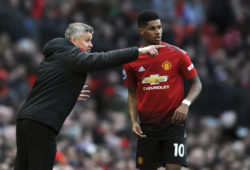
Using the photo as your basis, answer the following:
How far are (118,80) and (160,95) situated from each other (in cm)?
853

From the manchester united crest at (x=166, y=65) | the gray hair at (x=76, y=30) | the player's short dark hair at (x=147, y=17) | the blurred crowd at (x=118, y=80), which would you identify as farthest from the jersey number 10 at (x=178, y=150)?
the blurred crowd at (x=118, y=80)

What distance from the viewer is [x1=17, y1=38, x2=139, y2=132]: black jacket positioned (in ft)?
22.6

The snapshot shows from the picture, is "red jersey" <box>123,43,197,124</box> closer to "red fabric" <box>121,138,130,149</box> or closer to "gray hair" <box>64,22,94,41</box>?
"gray hair" <box>64,22,94,41</box>

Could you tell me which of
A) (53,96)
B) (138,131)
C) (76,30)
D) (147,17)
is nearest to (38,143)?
(53,96)

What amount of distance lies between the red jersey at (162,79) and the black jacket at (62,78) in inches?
52.8

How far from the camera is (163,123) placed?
832 centimetres

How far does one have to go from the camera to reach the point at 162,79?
27.0 feet

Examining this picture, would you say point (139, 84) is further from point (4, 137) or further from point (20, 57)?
point (20, 57)

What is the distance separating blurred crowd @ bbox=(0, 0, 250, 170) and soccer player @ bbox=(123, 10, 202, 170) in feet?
9.37

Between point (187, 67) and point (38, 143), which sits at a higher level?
point (187, 67)

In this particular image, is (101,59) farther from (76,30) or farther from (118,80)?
(118,80)

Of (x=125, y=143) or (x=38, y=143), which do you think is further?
(x=125, y=143)

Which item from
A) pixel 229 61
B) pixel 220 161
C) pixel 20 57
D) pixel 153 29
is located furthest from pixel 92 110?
pixel 153 29

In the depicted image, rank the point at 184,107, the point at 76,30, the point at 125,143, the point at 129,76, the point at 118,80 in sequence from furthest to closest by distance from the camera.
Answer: the point at 118,80
the point at 125,143
the point at 129,76
the point at 184,107
the point at 76,30
